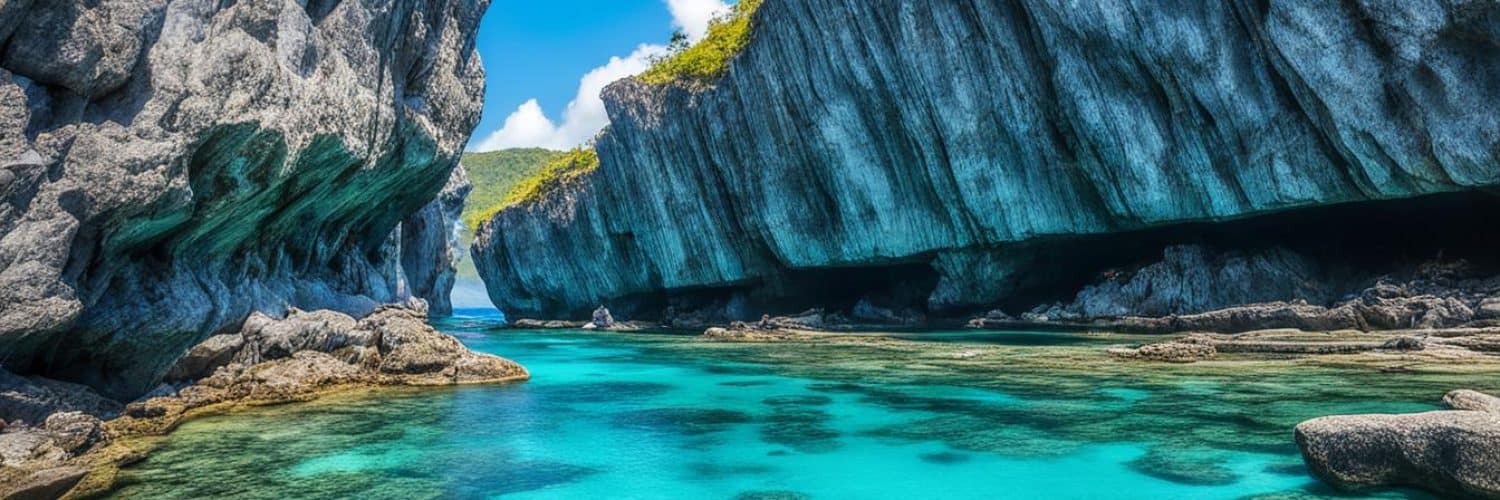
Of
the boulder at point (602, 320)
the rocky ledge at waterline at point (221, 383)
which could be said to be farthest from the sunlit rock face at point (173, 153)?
the boulder at point (602, 320)

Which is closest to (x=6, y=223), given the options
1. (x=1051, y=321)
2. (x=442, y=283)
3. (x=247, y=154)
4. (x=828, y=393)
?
(x=247, y=154)

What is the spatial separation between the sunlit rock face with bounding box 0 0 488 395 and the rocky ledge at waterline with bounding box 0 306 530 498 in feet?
1.91

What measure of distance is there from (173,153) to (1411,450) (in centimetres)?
1437

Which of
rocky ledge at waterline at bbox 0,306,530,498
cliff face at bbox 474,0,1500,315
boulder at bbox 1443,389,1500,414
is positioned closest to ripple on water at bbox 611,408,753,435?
rocky ledge at waterline at bbox 0,306,530,498

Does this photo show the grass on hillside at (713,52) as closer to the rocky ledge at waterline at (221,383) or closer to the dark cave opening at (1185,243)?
the dark cave opening at (1185,243)

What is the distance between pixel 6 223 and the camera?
30.8 feet

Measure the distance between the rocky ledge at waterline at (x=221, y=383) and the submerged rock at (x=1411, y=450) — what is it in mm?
12098

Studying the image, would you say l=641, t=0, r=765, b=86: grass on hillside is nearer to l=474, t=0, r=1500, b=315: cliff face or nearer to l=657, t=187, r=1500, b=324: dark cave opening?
l=474, t=0, r=1500, b=315: cliff face

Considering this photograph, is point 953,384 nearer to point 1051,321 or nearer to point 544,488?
point 544,488

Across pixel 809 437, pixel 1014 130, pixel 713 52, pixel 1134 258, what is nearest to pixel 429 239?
pixel 713 52

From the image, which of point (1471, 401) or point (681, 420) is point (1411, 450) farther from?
point (681, 420)

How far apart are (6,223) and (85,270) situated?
232cm

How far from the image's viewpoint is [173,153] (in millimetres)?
11719

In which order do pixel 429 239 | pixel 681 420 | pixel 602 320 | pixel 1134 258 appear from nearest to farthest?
pixel 681 420, pixel 1134 258, pixel 602 320, pixel 429 239
